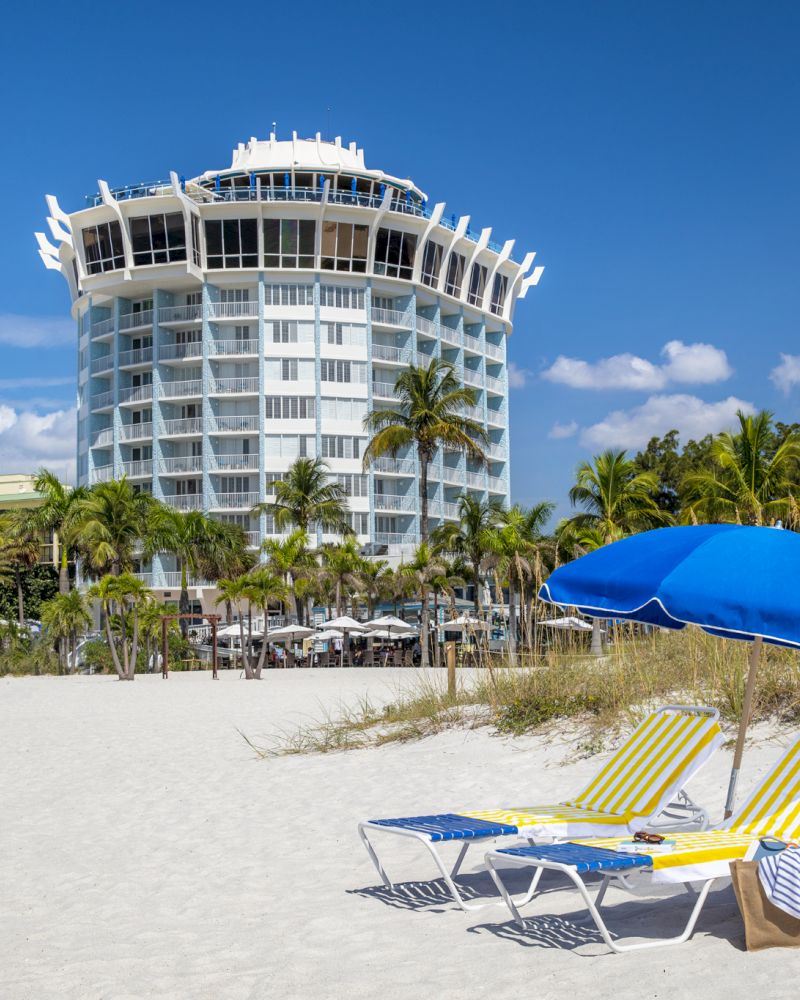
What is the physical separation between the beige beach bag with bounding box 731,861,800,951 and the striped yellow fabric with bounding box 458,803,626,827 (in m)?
1.48

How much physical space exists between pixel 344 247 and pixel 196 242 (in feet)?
25.8

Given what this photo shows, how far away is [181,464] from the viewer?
61.9 meters

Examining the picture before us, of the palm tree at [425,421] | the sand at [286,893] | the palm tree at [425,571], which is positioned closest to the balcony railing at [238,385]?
the palm tree at [425,421]

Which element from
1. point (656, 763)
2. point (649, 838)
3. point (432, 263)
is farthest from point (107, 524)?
point (649, 838)

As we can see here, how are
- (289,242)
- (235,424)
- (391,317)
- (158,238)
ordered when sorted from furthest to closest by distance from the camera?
(391,317) < (235,424) < (289,242) < (158,238)

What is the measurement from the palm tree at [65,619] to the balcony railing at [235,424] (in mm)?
22264

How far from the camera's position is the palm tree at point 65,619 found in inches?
1495

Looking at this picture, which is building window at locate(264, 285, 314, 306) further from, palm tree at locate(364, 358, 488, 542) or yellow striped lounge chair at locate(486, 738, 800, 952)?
yellow striped lounge chair at locate(486, 738, 800, 952)

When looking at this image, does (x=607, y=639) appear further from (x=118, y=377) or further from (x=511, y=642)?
(x=118, y=377)

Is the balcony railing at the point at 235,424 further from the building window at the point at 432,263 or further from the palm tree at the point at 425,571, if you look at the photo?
the palm tree at the point at 425,571

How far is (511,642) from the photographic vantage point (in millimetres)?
13156

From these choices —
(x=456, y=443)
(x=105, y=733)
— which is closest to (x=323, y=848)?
(x=105, y=733)

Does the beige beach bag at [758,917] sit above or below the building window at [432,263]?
below

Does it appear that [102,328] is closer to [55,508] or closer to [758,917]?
[55,508]
